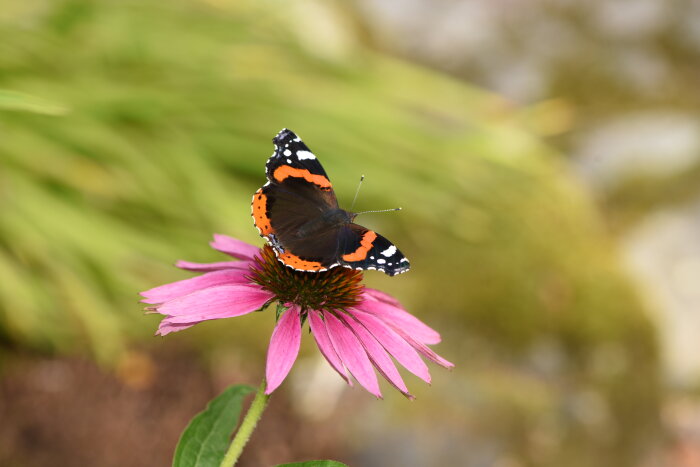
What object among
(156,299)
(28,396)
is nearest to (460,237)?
(28,396)

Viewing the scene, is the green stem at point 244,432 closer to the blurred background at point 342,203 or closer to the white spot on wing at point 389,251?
the white spot on wing at point 389,251

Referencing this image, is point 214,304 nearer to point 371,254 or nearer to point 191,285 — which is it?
point 191,285

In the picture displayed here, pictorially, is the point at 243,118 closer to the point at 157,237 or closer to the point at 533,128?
the point at 157,237

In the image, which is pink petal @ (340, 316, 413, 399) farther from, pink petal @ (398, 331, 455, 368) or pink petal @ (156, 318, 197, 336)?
pink petal @ (156, 318, 197, 336)

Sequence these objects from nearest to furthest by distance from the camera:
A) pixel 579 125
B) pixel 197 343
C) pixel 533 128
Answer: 1. pixel 197 343
2. pixel 533 128
3. pixel 579 125

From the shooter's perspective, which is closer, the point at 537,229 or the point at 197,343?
the point at 197,343

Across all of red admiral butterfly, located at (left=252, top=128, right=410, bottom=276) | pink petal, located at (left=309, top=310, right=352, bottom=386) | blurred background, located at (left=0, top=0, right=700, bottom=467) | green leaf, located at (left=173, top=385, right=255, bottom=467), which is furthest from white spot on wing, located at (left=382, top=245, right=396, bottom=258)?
blurred background, located at (left=0, top=0, right=700, bottom=467)

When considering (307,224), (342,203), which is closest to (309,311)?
(307,224)
